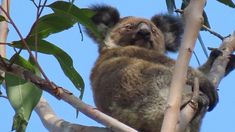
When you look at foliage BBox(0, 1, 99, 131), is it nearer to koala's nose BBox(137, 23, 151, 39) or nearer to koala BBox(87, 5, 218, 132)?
koala BBox(87, 5, 218, 132)

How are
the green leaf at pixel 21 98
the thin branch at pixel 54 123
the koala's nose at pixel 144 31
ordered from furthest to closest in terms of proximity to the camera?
the koala's nose at pixel 144 31 < the thin branch at pixel 54 123 < the green leaf at pixel 21 98

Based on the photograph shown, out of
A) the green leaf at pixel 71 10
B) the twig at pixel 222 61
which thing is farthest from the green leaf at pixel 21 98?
the twig at pixel 222 61

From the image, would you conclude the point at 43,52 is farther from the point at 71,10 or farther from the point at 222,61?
the point at 222,61

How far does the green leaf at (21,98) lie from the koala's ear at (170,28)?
9.91ft

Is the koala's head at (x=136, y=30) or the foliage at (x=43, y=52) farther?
the koala's head at (x=136, y=30)

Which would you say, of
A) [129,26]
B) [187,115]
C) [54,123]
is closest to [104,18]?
[129,26]

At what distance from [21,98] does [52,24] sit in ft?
1.40

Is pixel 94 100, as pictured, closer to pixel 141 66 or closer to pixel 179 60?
pixel 141 66

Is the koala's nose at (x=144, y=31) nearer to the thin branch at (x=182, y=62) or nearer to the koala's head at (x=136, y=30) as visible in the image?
the koala's head at (x=136, y=30)

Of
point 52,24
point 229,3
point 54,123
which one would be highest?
point 229,3

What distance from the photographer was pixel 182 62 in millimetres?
1786

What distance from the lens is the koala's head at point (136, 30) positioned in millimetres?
4816

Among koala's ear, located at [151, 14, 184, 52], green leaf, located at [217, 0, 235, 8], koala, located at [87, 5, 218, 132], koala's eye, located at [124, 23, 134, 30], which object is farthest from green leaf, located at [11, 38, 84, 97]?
koala's ear, located at [151, 14, 184, 52]

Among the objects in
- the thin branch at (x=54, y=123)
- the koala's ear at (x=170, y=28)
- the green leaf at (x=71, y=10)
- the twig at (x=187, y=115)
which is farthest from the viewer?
the koala's ear at (x=170, y=28)
